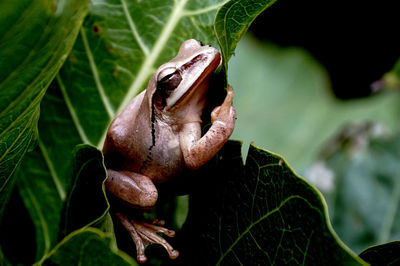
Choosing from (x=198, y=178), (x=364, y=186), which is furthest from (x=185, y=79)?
(x=364, y=186)

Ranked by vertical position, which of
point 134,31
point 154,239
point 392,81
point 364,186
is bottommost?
point 364,186

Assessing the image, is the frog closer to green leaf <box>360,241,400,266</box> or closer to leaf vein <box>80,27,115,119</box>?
leaf vein <box>80,27,115,119</box>

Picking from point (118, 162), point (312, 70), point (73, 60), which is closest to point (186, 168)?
point (118, 162)

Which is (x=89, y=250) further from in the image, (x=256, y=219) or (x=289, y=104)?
(x=289, y=104)

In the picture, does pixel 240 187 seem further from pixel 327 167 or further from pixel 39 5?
pixel 327 167

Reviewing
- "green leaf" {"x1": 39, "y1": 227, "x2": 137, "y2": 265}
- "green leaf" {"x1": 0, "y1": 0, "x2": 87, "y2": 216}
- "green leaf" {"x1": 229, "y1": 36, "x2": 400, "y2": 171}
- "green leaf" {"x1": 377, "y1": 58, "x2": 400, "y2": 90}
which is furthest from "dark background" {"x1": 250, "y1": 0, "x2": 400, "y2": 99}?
"green leaf" {"x1": 39, "y1": 227, "x2": 137, "y2": 265}
